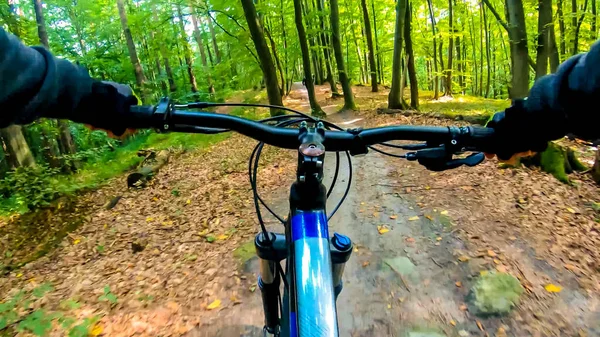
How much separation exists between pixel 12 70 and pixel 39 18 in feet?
37.5

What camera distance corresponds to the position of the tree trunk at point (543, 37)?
313 inches

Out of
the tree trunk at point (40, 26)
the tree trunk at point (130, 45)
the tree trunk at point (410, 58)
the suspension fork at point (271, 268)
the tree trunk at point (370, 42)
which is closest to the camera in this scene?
the suspension fork at point (271, 268)

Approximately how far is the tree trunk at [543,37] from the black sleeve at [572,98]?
8.20 metres

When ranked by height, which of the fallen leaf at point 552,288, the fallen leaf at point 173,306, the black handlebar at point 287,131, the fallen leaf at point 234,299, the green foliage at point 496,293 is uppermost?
the black handlebar at point 287,131

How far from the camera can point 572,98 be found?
49.6 inches

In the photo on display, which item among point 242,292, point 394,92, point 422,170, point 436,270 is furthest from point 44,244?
point 394,92

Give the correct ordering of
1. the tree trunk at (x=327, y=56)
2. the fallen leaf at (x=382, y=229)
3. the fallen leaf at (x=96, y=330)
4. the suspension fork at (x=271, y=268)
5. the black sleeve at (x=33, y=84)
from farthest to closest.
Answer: the tree trunk at (x=327, y=56) < the fallen leaf at (x=382, y=229) < the fallen leaf at (x=96, y=330) < the suspension fork at (x=271, y=268) < the black sleeve at (x=33, y=84)

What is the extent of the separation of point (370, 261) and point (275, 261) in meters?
2.41

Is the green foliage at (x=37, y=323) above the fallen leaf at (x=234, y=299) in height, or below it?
above

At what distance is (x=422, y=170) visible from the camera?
6.58 m

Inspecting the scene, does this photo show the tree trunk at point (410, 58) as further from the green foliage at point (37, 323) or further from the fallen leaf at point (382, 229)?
the green foliage at point (37, 323)

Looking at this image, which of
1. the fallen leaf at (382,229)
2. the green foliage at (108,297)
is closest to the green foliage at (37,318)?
the green foliage at (108,297)

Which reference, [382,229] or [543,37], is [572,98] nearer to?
[382,229]

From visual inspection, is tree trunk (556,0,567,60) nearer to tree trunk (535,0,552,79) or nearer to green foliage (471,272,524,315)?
tree trunk (535,0,552,79)
